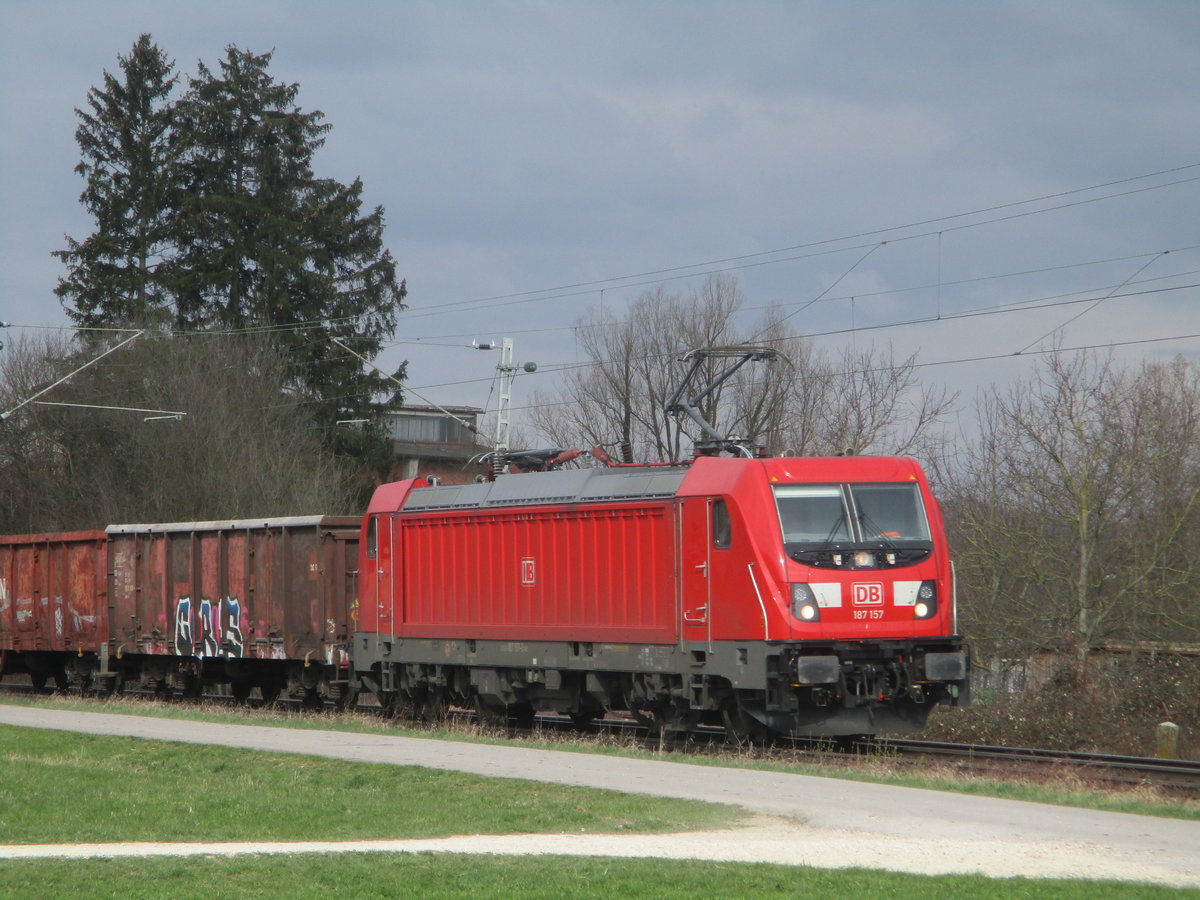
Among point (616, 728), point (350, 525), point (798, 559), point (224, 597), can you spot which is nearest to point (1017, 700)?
point (616, 728)

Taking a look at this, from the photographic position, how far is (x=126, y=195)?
1964 inches

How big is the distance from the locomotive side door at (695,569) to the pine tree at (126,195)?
114 ft

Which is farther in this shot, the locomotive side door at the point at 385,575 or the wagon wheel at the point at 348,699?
the wagon wheel at the point at 348,699

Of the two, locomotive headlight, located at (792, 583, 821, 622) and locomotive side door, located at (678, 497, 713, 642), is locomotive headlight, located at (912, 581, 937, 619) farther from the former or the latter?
locomotive side door, located at (678, 497, 713, 642)

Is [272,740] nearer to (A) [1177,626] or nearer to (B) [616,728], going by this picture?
(B) [616,728]

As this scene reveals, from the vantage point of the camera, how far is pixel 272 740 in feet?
57.5

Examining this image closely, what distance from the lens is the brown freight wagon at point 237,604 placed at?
2420cm

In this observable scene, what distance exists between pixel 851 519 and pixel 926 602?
129cm

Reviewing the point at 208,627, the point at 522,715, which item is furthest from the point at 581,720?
the point at 208,627

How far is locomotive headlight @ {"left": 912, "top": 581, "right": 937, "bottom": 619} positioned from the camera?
54.6 feet

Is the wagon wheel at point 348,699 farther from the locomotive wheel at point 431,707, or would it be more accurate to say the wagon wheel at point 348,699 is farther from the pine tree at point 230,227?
the pine tree at point 230,227

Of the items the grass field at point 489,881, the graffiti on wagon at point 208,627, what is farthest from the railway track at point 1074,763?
the graffiti on wagon at point 208,627

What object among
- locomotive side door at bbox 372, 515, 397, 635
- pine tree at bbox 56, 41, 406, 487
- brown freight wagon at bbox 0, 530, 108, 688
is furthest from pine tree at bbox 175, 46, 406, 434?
locomotive side door at bbox 372, 515, 397, 635

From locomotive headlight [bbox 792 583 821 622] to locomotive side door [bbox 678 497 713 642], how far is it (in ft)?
3.64
